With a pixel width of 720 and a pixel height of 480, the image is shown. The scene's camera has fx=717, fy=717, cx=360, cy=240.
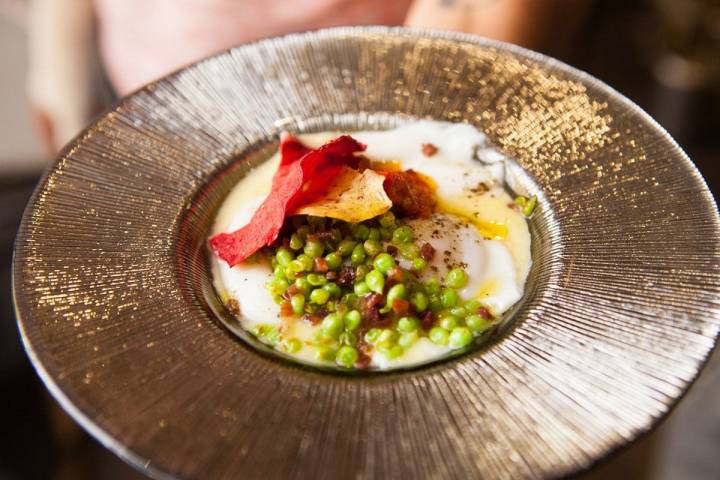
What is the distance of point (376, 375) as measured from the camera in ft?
5.28

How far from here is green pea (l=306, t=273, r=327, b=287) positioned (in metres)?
1.79

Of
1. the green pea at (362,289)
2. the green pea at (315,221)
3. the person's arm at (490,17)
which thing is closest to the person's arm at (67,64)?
the person's arm at (490,17)

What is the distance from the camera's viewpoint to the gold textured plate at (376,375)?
1.36 metres

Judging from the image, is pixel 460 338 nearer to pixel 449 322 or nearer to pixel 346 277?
pixel 449 322

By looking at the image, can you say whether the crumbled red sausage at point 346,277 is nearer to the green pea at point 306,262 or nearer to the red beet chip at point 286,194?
the green pea at point 306,262

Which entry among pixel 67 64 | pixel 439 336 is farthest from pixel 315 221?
pixel 67 64

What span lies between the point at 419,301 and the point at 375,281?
0.39ft

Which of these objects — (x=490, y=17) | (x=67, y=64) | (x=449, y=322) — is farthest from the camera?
(x=67, y=64)

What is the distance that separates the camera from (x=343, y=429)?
4.60 feet

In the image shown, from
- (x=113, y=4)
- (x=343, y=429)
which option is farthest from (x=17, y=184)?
(x=343, y=429)

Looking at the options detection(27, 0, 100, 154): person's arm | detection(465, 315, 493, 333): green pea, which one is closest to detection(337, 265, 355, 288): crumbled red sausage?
detection(465, 315, 493, 333): green pea

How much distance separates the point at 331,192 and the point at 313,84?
541 mm

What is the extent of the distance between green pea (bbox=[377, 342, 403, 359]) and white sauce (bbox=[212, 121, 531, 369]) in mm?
12

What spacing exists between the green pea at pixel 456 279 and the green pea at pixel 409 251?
0.33ft
